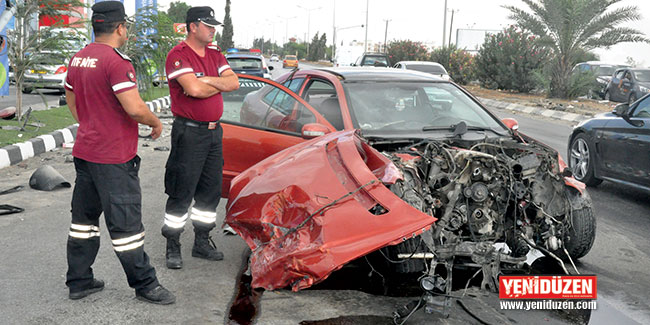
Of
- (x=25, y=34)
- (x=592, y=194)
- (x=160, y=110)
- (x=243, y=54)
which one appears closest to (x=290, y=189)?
(x=592, y=194)

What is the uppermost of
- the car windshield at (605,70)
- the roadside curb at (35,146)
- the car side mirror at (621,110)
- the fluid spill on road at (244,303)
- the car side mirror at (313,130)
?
the car side mirror at (621,110)

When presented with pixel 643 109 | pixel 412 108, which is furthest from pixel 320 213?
pixel 643 109

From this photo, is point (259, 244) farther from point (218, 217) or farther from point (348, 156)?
point (218, 217)

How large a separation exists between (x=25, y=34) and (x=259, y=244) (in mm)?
8823

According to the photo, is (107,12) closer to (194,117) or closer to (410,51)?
(194,117)

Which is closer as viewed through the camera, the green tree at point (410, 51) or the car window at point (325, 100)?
the car window at point (325, 100)

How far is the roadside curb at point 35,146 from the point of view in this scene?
29.0 feet

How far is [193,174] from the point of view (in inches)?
190

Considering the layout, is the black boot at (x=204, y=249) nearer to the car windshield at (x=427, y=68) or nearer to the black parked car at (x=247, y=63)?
the black parked car at (x=247, y=63)

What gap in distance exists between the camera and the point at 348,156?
427 cm

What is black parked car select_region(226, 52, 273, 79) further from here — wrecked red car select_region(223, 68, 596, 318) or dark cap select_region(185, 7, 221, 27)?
dark cap select_region(185, 7, 221, 27)

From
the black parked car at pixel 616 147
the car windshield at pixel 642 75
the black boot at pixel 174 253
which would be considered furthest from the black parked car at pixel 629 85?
the black boot at pixel 174 253

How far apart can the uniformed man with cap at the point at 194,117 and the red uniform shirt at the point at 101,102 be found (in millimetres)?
777

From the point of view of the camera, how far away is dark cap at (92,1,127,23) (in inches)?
154
